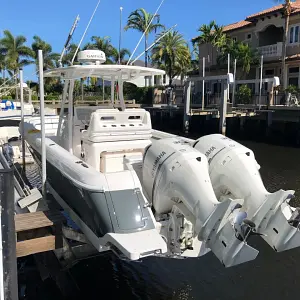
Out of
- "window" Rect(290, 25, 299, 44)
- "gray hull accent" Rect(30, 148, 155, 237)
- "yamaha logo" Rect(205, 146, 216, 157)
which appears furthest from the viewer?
"window" Rect(290, 25, 299, 44)

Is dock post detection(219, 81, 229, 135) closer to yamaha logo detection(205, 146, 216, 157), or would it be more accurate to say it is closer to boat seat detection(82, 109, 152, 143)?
boat seat detection(82, 109, 152, 143)

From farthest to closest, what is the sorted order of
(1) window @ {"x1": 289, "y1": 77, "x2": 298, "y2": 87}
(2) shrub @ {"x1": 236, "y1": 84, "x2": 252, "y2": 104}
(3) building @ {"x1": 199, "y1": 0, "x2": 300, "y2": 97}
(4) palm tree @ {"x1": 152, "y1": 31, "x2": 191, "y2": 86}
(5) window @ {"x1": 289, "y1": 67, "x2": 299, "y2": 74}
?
(4) palm tree @ {"x1": 152, "y1": 31, "x2": 191, "y2": 86} → (1) window @ {"x1": 289, "y1": 77, "x2": 298, "y2": 87} → (5) window @ {"x1": 289, "y1": 67, "x2": 299, "y2": 74} → (3) building @ {"x1": 199, "y1": 0, "x2": 300, "y2": 97} → (2) shrub @ {"x1": 236, "y1": 84, "x2": 252, "y2": 104}

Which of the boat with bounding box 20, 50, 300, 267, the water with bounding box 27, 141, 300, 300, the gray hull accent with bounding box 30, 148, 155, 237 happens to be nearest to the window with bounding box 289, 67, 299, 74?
the water with bounding box 27, 141, 300, 300

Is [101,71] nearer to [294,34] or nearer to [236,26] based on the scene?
[294,34]

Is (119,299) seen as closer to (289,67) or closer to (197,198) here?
(197,198)

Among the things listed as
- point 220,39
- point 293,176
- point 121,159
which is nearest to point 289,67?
point 220,39

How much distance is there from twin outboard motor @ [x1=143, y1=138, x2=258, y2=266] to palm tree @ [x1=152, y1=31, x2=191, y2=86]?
35929 mm

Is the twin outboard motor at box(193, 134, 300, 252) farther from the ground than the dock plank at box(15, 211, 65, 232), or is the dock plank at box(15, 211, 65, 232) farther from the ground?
the twin outboard motor at box(193, 134, 300, 252)

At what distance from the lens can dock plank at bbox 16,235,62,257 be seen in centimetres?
472

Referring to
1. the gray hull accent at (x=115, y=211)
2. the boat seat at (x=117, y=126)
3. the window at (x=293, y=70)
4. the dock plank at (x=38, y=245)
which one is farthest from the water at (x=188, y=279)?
the window at (x=293, y=70)

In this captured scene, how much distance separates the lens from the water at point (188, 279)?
6227 mm

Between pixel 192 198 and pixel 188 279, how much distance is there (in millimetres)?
2907

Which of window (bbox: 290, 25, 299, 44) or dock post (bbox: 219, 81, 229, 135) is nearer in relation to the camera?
dock post (bbox: 219, 81, 229, 135)

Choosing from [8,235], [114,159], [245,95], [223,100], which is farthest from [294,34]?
[8,235]
